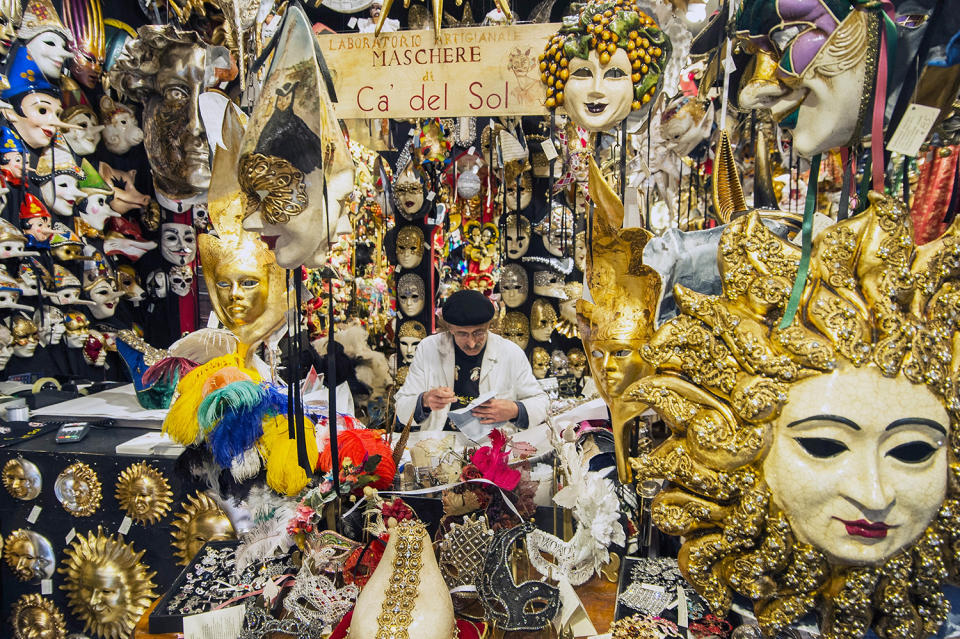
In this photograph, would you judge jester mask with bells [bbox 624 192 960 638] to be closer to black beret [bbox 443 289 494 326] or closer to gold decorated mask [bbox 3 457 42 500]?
black beret [bbox 443 289 494 326]

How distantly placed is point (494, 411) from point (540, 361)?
2155 mm

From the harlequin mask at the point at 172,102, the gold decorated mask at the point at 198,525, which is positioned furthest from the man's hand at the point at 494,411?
the harlequin mask at the point at 172,102

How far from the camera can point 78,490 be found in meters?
2.33

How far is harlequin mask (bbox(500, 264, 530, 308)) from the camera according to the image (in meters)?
4.55

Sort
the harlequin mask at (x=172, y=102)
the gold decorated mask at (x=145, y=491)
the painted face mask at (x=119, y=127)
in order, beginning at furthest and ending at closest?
the painted face mask at (x=119, y=127)
the harlequin mask at (x=172, y=102)
the gold decorated mask at (x=145, y=491)

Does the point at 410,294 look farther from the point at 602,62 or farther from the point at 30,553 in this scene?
the point at 602,62

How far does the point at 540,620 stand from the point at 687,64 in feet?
5.02

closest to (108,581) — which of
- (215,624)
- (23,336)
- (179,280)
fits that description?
(215,624)

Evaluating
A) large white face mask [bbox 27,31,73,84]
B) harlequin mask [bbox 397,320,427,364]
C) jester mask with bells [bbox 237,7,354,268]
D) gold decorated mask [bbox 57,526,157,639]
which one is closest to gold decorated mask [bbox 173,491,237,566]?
gold decorated mask [bbox 57,526,157,639]

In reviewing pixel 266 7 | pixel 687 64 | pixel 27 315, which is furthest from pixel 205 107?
pixel 27 315

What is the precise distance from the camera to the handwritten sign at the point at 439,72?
4.69 feet

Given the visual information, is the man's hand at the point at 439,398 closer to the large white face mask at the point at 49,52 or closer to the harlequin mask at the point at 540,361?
the harlequin mask at the point at 540,361

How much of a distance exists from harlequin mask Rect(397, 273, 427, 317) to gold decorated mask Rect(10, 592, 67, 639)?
8.83ft

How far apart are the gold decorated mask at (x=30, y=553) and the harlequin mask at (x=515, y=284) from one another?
3188 millimetres
